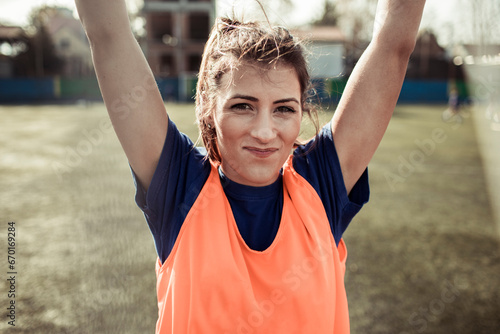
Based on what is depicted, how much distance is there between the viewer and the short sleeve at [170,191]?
125 cm

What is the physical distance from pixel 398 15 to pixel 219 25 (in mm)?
575

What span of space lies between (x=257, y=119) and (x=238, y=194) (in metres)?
0.25

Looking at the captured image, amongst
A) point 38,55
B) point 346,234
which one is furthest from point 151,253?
point 38,55

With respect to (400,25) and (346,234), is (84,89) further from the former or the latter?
(400,25)

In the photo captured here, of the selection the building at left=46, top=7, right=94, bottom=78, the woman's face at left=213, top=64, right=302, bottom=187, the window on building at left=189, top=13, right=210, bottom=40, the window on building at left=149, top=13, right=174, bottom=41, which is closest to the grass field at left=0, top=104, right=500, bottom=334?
the woman's face at left=213, top=64, right=302, bottom=187

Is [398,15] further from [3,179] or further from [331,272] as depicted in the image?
[3,179]

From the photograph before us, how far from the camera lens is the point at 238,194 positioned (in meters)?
1.30

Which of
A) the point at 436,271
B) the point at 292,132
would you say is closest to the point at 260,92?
the point at 292,132

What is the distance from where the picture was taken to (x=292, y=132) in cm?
128

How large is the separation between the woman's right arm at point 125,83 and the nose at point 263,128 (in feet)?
0.92

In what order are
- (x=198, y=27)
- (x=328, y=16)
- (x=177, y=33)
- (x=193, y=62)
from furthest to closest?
(x=328, y=16), (x=193, y=62), (x=198, y=27), (x=177, y=33)

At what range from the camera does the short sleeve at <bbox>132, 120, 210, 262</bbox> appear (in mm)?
1246

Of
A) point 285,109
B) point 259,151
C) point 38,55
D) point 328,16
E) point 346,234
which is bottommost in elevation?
point 346,234

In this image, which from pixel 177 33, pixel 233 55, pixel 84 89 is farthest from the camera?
pixel 177 33
